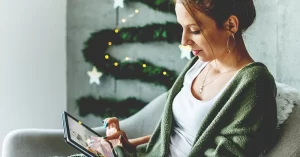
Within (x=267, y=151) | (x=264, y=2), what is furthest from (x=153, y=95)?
(x=267, y=151)

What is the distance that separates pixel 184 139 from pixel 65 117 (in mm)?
356

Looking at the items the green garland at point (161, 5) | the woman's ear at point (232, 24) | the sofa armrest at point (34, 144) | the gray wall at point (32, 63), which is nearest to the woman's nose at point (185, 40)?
the woman's ear at point (232, 24)

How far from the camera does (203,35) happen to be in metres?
1.25

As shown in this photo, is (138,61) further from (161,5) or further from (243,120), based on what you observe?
(243,120)

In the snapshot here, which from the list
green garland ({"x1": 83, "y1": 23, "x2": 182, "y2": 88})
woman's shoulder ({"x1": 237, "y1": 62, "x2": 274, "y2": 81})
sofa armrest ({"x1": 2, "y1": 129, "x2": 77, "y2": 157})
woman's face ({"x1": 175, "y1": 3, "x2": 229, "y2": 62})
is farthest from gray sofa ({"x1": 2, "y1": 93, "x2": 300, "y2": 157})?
green garland ({"x1": 83, "y1": 23, "x2": 182, "y2": 88})

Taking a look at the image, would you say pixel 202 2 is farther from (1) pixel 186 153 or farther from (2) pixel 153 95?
(2) pixel 153 95

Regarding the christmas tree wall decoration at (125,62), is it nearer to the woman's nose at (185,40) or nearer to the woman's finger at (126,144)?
the woman's finger at (126,144)

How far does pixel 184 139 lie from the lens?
1.38 meters

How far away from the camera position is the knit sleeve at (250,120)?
1180 mm

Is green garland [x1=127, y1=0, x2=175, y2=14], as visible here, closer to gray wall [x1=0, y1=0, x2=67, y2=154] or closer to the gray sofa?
gray wall [x1=0, y1=0, x2=67, y2=154]

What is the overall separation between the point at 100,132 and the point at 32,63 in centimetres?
66

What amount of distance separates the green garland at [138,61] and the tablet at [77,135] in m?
0.93

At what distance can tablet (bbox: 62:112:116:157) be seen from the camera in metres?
1.23

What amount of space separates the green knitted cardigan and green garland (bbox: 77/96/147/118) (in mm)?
1149
